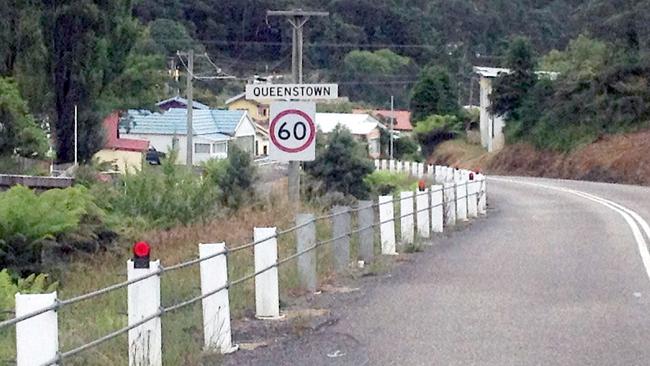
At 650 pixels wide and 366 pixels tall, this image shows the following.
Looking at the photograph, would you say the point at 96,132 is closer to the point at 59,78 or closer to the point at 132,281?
the point at 59,78

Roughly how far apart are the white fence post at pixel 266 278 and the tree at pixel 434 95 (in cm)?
7521

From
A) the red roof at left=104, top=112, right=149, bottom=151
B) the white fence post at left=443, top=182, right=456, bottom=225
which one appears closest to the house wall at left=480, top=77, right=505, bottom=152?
the red roof at left=104, top=112, right=149, bottom=151

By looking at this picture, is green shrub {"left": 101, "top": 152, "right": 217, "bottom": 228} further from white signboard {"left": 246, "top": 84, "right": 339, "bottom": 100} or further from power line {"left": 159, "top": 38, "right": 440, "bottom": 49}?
power line {"left": 159, "top": 38, "right": 440, "bottom": 49}

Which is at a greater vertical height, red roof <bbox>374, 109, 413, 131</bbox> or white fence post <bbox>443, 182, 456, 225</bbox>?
red roof <bbox>374, 109, 413, 131</bbox>

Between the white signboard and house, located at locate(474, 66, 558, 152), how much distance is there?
57744 millimetres

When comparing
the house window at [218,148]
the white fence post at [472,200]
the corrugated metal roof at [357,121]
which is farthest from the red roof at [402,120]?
the white fence post at [472,200]

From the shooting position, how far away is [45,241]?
18.6 metres

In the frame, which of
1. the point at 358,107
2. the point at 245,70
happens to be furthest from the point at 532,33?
the point at 245,70

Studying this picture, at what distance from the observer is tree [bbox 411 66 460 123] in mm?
87500

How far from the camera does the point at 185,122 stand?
66625 millimetres

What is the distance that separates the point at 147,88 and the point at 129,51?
1.89m

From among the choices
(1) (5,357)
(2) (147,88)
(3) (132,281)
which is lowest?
(1) (5,357)

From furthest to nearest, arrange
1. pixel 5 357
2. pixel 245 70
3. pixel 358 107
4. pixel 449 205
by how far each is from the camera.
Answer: pixel 358 107 → pixel 245 70 → pixel 449 205 → pixel 5 357

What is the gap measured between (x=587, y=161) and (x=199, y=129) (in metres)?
19.5
